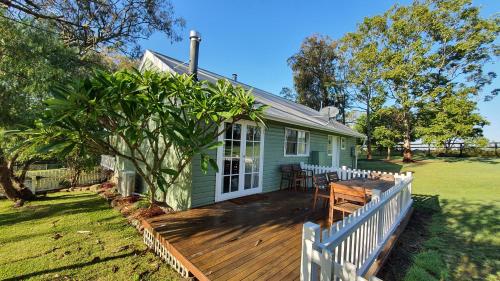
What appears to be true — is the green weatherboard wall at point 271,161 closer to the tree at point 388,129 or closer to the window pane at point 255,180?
the window pane at point 255,180

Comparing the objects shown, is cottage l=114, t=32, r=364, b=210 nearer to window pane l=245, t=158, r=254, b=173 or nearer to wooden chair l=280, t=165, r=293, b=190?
window pane l=245, t=158, r=254, b=173

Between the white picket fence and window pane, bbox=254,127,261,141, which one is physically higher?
window pane, bbox=254,127,261,141

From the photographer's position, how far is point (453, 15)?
17016mm

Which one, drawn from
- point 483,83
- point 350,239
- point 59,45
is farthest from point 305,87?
point 350,239

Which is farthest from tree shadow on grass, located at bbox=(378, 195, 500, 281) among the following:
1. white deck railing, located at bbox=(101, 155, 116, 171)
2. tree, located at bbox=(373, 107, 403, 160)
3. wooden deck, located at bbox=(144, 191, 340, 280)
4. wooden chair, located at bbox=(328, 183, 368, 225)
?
tree, located at bbox=(373, 107, 403, 160)

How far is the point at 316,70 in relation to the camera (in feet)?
79.6

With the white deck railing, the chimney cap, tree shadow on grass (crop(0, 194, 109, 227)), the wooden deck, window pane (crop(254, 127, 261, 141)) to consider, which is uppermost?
the chimney cap

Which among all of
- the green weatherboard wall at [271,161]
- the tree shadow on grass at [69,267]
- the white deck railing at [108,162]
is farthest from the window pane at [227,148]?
the white deck railing at [108,162]

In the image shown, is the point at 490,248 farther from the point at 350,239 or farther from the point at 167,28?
the point at 167,28

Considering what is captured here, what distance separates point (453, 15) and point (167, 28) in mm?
20341

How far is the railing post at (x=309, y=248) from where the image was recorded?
1983 millimetres

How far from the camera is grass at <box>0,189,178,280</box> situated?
308cm

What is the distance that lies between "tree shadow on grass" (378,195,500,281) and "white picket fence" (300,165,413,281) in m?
0.44

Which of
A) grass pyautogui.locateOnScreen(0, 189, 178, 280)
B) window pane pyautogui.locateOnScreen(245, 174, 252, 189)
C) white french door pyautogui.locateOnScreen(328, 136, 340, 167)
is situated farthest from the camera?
white french door pyautogui.locateOnScreen(328, 136, 340, 167)
